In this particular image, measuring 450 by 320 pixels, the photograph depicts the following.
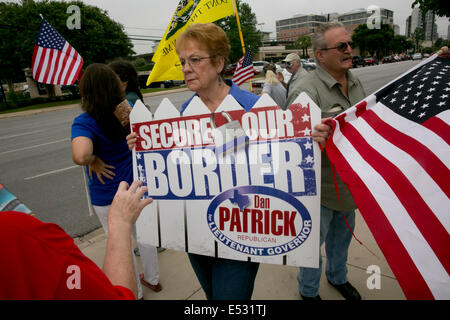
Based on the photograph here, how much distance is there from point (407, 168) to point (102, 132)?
1.96 m

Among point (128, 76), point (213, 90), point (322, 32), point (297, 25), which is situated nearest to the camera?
point (213, 90)

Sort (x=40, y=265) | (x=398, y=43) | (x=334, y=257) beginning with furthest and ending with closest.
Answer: (x=398, y=43), (x=334, y=257), (x=40, y=265)

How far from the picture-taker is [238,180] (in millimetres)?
1515

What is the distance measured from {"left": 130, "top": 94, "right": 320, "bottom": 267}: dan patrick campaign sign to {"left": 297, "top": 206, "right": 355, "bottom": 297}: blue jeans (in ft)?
2.66

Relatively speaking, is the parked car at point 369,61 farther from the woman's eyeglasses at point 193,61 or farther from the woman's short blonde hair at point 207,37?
the woman's eyeglasses at point 193,61

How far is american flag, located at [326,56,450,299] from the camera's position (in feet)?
3.47

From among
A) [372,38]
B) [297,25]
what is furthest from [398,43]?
[297,25]

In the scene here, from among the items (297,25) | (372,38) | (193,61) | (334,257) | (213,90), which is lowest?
(334,257)

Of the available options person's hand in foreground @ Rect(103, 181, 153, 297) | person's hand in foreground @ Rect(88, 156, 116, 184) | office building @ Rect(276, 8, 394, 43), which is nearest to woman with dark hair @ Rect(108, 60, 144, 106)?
person's hand in foreground @ Rect(88, 156, 116, 184)

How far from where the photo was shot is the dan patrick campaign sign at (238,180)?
1.44m

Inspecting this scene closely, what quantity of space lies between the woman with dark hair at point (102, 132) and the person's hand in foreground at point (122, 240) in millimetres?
1008

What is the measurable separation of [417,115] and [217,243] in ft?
3.91

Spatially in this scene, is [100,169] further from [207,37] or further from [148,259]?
[207,37]

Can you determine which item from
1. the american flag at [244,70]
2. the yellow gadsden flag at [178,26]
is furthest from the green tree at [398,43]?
the yellow gadsden flag at [178,26]
